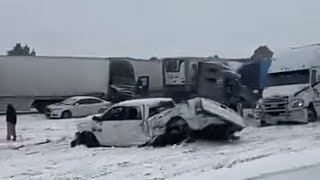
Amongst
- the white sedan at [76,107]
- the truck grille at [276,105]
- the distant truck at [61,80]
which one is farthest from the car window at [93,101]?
the truck grille at [276,105]

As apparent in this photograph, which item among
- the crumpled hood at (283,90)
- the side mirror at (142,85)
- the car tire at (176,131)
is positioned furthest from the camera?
the side mirror at (142,85)

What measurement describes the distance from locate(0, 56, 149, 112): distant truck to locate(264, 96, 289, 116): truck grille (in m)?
13.1

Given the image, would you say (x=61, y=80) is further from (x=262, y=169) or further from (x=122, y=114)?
(x=262, y=169)

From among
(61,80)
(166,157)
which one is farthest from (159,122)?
(61,80)

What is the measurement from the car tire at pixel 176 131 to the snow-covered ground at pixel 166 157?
47 cm

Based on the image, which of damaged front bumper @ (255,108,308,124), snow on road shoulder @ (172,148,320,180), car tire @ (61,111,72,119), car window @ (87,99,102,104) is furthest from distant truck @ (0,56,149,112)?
snow on road shoulder @ (172,148,320,180)

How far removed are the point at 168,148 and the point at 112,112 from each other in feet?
7.01

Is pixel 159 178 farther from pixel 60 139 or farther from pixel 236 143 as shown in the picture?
pixel 60 139

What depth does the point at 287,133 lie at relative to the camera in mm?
21297

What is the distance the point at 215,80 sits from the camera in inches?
1286

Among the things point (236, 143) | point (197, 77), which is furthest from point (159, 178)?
point (197, 77)

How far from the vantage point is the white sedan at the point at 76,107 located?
107 ft

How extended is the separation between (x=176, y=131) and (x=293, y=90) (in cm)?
801

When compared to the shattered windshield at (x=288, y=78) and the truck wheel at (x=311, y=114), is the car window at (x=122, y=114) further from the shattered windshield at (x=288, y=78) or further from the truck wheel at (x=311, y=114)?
the shattered windshield at (x=288, y=78)
